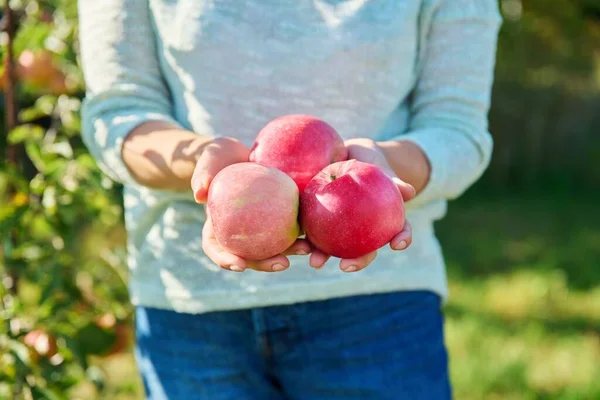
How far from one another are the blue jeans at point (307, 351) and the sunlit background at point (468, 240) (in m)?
0.45

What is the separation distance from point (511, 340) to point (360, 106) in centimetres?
215

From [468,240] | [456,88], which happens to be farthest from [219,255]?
[468,240]

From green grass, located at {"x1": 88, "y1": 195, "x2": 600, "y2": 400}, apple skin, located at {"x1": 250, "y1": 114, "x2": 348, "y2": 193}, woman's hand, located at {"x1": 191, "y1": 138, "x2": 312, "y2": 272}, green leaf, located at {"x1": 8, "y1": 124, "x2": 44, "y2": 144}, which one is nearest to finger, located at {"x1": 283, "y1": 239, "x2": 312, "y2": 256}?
woman's hand, located at {"x1": 191, "y1": 138, "x2": 312, "y2": 272}

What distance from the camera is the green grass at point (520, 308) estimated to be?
2732mm

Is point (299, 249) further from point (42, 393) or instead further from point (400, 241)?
point (42, 393)

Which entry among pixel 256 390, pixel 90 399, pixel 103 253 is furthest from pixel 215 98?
pixel 90 399

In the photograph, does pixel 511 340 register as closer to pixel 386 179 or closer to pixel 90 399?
pixel 90 399

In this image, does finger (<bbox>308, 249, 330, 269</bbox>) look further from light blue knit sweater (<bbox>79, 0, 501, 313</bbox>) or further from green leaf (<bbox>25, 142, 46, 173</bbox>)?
green leaf (<bbox>25, 142, 46, 173</bbox>)

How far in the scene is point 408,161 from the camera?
3.92 feet

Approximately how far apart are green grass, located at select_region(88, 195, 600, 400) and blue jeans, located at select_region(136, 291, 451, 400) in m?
0.75

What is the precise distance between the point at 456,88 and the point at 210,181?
1.55 feet

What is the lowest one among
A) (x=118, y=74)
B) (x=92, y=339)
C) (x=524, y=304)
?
(x=524, y=304)

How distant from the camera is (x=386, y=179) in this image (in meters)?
1.05

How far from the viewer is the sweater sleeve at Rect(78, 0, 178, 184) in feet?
4.05
